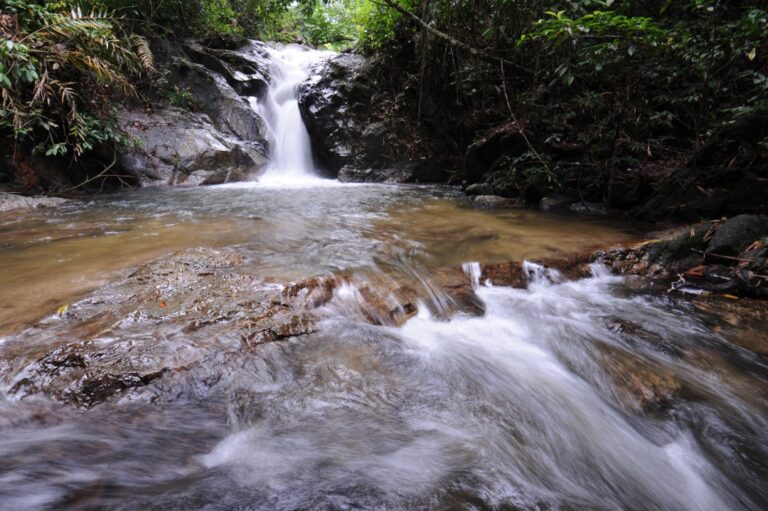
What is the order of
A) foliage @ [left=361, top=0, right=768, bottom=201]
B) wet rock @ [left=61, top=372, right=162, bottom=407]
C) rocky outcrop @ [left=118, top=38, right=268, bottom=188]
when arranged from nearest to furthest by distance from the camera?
wet rock @ [left=61, top=372, right=162, bottom=407]
foliage @ [left=361, top=0, right=768, bottom=201]
rocky outcrop @ [left=118, top=38, right=268, bottom=188]

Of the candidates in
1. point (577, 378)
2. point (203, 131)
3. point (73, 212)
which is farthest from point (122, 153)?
point (577, 378)

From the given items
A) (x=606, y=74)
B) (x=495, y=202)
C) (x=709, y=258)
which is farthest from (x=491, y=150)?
(x=709, y=258)

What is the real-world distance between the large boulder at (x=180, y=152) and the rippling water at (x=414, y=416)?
528cm

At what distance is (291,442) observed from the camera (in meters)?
1.61

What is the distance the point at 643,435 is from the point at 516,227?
10.1 ft

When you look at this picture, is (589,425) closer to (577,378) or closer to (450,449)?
(577,378)

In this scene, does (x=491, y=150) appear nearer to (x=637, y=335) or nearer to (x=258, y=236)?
(x=258, y=236)

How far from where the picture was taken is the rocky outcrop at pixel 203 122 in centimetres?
805

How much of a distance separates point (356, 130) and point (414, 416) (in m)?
9.58

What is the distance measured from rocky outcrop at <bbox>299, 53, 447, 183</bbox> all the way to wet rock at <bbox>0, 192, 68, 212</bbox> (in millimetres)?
6049

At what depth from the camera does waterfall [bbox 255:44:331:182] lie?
10.6 m

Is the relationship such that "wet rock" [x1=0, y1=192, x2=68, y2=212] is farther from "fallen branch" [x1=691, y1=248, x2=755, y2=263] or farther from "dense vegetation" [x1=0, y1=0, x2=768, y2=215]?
"fallen branch" [x1=691, y1=248, x2=755, y2=263]

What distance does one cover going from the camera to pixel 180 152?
27.5 ft

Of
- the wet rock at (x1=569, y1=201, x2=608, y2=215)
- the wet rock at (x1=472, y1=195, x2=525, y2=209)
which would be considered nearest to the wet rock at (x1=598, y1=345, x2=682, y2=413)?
the wet rock at (x1=569, y1=201, x2=608, y2=215)
